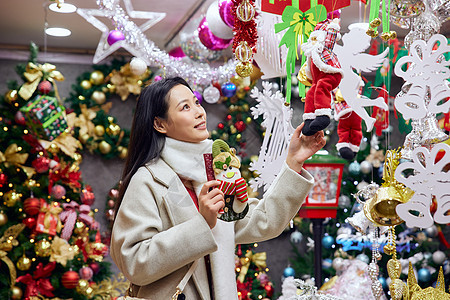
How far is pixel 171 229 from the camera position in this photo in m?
1.61

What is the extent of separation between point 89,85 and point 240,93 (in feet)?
4.49

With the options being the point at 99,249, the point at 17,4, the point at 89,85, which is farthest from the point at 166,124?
the point at 89,85

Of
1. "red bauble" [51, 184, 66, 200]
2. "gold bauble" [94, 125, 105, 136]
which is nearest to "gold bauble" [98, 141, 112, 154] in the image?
"gold bauble" [94, 125, 105, 136]

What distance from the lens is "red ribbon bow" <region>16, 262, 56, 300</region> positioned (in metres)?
4.18

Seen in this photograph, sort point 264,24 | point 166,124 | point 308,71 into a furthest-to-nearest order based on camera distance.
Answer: point 264,24 → point 166,124 → point 308,71

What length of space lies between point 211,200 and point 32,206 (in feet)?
9.69

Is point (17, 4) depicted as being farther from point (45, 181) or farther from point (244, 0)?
point (244, 0)

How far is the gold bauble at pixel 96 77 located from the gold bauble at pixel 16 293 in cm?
190

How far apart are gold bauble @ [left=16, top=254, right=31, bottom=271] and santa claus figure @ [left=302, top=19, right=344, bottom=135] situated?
3145 millimetres

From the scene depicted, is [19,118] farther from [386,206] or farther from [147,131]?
[386,206]

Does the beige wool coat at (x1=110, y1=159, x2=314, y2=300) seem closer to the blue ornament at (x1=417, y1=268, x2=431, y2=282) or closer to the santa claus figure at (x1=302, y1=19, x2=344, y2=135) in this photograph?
the santa claus figure at (x1=302, y1=19, x2=344, y2=135)

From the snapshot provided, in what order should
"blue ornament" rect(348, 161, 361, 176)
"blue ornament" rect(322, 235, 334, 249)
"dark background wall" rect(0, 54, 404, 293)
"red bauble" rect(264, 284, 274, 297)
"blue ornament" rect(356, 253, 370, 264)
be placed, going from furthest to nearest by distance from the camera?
1. "dark background wall" rect(0, 54, 404, 293)
2. "red bauble" rect(264, 284, 274, 297)
3. "blue ornament" rect(348, 161, 361, 176)
4. "blue ornament" rect(322, 235, 334, 249)
5. "blue ornament" rect(356, 253, 370, 264)

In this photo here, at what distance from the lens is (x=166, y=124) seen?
180cm

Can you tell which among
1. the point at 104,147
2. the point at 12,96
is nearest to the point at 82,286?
the point at 104,147
